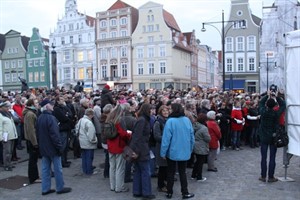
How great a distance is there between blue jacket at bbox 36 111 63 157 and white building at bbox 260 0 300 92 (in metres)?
41.3

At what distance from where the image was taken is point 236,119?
1107cm

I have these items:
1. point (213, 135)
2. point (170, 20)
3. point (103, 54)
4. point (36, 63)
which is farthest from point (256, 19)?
point (213, 135)

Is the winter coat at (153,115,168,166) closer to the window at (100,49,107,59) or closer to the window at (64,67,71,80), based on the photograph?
the window at (100,49,107,59)

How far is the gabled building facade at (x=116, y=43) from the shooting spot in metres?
53.4

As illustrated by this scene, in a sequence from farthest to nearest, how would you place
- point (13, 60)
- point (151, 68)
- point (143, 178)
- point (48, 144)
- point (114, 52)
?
→ point (13, 60) → point (114, 52) → point (151, 68) → point (48, 144) → point (143, 178)

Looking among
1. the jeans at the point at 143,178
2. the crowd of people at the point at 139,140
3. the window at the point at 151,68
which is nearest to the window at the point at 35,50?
the window at the point at 151,68

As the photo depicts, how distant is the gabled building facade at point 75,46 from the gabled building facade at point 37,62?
10.0 ft

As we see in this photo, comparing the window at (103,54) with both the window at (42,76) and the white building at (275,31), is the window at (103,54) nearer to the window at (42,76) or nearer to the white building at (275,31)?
the window at (42,76)

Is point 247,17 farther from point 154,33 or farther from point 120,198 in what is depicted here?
point 120,198

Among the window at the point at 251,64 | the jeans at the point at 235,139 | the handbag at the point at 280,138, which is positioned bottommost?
the jeans at the point at 235,139

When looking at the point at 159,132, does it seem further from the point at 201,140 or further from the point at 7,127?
the point at 7,127

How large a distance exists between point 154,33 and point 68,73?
17463 millimetres

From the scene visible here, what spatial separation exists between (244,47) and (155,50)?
13.8 metres

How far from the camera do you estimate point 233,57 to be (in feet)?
159
